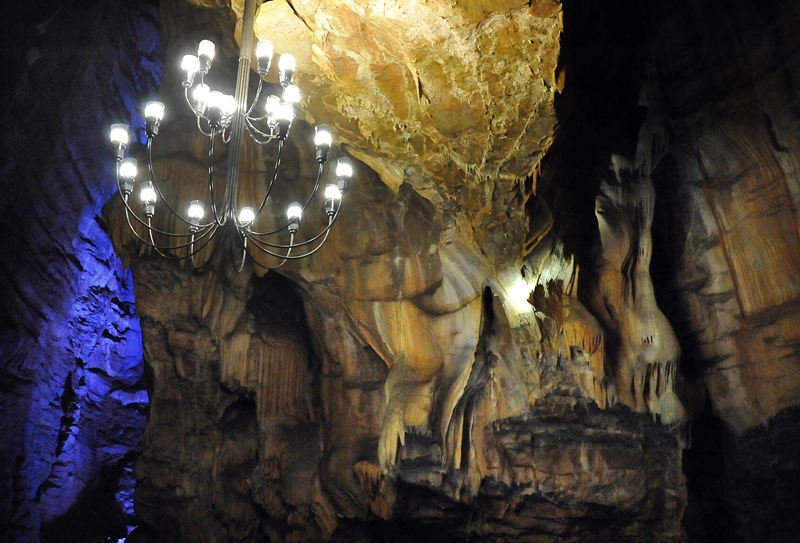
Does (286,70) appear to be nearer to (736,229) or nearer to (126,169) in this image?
(126,169)

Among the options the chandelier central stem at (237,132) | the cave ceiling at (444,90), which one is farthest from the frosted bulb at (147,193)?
→ the cave ceiling at (444,90)

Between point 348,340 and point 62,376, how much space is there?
367 cm

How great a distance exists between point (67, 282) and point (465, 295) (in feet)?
16.4

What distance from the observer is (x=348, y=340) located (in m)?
7.21

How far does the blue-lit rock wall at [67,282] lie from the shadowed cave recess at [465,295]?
0.04 meters

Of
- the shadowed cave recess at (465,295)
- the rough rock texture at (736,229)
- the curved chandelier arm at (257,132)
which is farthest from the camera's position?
the rough rock texture at (736,229)

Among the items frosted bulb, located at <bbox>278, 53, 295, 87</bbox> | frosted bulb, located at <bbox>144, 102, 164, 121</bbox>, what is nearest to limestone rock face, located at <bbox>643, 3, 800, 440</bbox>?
frosted bulb, located at <bbox>278, 53, 295, 87</bbox>

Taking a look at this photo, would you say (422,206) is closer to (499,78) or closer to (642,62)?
(499,78)

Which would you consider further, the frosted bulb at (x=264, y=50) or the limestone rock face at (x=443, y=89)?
the limestone rock face at (x=443, y=89)

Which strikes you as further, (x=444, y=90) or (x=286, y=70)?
(x=444, y=90)

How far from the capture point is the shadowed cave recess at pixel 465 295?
5.33 m

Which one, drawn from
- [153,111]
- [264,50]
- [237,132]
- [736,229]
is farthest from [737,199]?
[153,111]

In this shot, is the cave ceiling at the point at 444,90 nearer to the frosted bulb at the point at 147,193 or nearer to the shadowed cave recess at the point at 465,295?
the shadowed cave recess at the point at 465,295

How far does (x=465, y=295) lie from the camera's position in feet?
21.2
